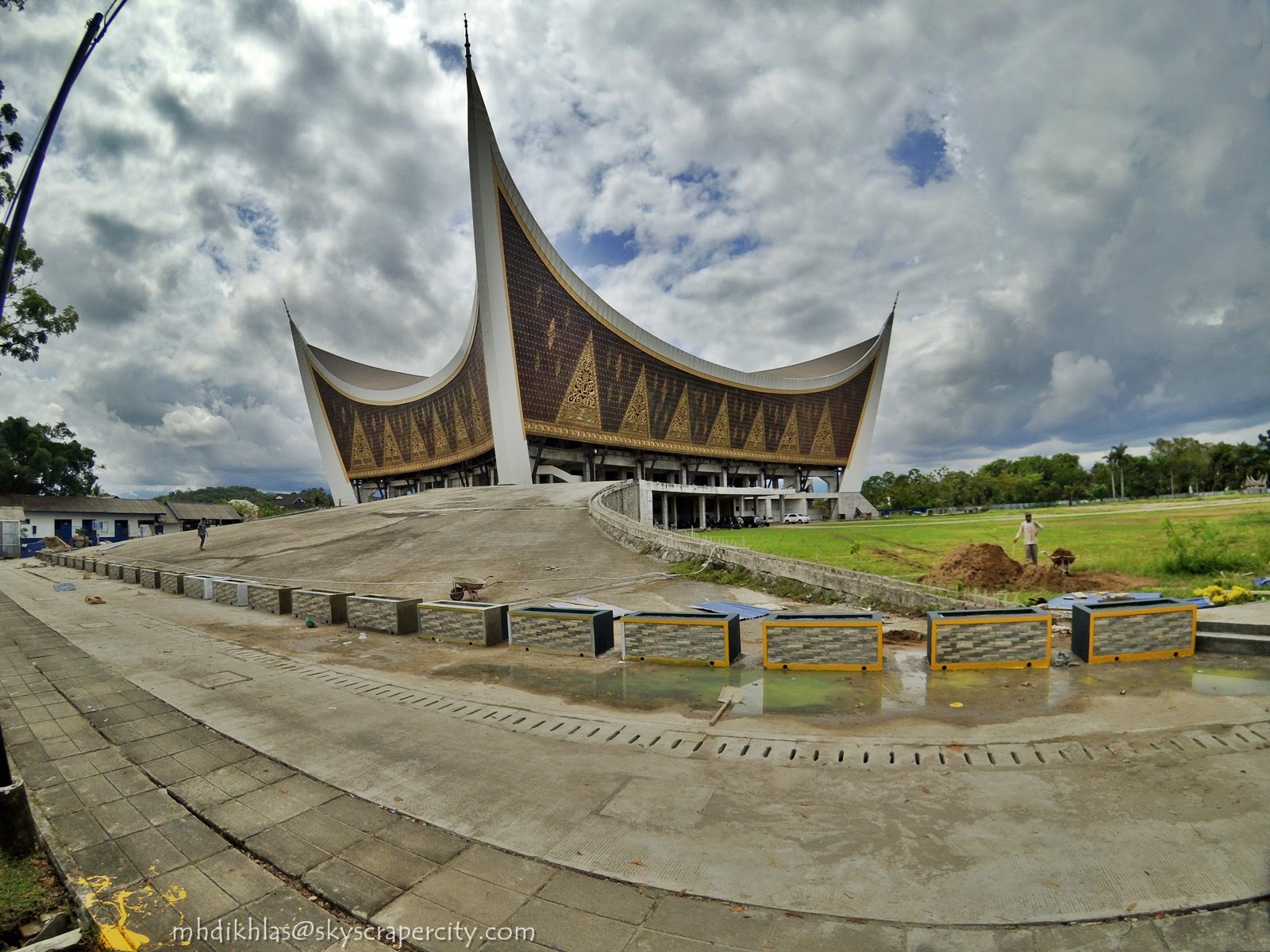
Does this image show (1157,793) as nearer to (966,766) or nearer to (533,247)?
(966,766)

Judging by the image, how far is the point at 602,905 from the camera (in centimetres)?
328

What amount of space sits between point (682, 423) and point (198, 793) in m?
55.6

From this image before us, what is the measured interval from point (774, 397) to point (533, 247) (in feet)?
109

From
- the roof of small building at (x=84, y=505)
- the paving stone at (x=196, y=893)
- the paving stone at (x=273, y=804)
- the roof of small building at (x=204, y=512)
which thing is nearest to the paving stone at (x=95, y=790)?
the paving stone at (x=273, y=804)

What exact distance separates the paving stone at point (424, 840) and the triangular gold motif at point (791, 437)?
67426mm

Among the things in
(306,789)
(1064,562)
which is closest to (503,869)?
(306,789)

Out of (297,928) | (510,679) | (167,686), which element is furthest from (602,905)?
(167,686)

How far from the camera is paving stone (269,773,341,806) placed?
4.68 m

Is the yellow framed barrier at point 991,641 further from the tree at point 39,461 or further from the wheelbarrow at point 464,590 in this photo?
the tree at point 39,461

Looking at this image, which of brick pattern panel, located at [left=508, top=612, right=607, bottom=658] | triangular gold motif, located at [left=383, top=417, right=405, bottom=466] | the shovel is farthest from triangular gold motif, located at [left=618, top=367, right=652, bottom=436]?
the shovel

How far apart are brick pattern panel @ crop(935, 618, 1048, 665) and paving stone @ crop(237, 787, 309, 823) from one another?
7.38 m

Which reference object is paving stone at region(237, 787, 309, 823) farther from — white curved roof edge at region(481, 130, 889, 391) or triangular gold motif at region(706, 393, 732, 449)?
triangular gold motif at region(706, 393, 732, 449)

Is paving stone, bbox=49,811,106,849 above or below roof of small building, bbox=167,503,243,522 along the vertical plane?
below

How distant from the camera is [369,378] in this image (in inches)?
3351
